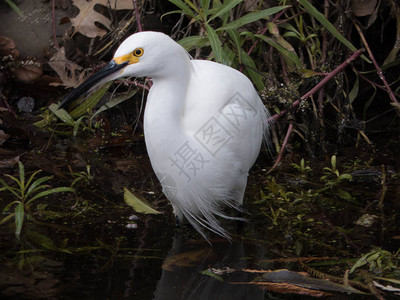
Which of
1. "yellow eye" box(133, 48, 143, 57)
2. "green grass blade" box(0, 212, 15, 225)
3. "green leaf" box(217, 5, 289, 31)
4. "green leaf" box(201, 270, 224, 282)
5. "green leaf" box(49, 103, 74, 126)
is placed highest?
"green leaf" box(217, 5, 289, 31)

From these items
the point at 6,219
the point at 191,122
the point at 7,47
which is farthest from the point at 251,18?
the point at 7,47

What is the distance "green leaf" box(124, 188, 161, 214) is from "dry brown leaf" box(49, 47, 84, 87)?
121 cm

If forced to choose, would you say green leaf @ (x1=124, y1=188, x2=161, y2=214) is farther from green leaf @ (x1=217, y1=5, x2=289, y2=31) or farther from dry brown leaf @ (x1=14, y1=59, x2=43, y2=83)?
dry brown leaf @ (x1=14, y1=59, x2=43, y2=83)

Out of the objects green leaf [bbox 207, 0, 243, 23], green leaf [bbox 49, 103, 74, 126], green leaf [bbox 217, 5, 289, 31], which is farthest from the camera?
green leaf [bbox 49, 103, 74, 126]

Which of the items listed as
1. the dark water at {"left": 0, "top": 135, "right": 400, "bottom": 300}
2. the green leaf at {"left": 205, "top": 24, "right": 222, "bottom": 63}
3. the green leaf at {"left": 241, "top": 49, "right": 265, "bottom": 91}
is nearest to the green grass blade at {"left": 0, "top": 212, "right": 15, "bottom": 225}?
the dark water at {"left": 0, "top": 135, "right": 400, "bottom": 300}

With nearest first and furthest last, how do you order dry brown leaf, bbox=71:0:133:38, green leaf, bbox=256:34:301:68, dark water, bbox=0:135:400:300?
dark water, bbox=0:135:400:300, green leaf, bbox=256:34:301:68, dry brown leaf, bbox=71:0:133:38

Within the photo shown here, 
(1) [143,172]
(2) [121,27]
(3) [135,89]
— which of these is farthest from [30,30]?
(1) [143,172]

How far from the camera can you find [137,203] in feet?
8.59

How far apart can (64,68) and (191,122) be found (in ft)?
5.32

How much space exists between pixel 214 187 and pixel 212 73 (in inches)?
18.5

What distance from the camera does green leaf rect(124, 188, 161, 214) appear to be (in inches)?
102

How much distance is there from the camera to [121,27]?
3572mm

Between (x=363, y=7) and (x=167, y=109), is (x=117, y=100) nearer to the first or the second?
(x=167, y=109)

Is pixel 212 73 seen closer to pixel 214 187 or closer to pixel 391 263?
pixel 214 187
